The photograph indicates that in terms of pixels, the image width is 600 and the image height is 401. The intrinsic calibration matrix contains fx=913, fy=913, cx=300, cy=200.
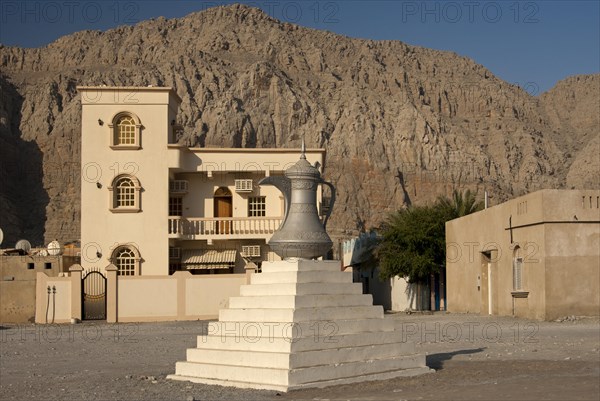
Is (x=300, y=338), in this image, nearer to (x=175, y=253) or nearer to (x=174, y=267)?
(x=175, y=253)

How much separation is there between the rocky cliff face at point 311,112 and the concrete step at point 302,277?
9486cm

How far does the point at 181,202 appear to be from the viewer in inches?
1510

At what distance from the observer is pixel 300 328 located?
43.5ft

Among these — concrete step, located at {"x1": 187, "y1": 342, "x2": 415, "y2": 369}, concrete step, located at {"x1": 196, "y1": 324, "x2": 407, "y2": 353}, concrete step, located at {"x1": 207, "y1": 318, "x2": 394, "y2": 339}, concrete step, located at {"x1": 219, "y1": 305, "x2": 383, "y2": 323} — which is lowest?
concrete step, located at {"x1": 187, "y1": 342, "x2": 415, "y2": 369}

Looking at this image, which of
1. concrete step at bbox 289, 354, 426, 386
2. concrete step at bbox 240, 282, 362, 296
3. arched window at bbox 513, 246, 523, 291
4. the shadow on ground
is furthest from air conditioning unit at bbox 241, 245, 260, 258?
concrete step at bbox 289, 354, 426, 386

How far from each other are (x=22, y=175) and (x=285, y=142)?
36072mm

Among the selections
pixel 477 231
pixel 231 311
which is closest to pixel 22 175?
pixel 477 231

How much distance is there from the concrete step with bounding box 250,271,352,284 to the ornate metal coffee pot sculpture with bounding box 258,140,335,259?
42cm

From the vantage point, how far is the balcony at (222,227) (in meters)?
37.0

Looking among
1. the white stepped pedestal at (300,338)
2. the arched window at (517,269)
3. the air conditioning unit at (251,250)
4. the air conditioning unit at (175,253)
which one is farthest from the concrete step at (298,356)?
the air conditioning unit at (175,253)

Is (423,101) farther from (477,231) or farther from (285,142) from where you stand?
(477,231)

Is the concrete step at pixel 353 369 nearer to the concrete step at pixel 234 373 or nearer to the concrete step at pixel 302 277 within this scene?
the concrete step at pixel 234 373

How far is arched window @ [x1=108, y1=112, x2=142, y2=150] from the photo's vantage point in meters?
37.2

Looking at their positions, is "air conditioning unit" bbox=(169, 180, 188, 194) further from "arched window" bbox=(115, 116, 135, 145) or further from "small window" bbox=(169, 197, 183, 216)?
"arched window" bbox=(115, 116, 135, 145)
